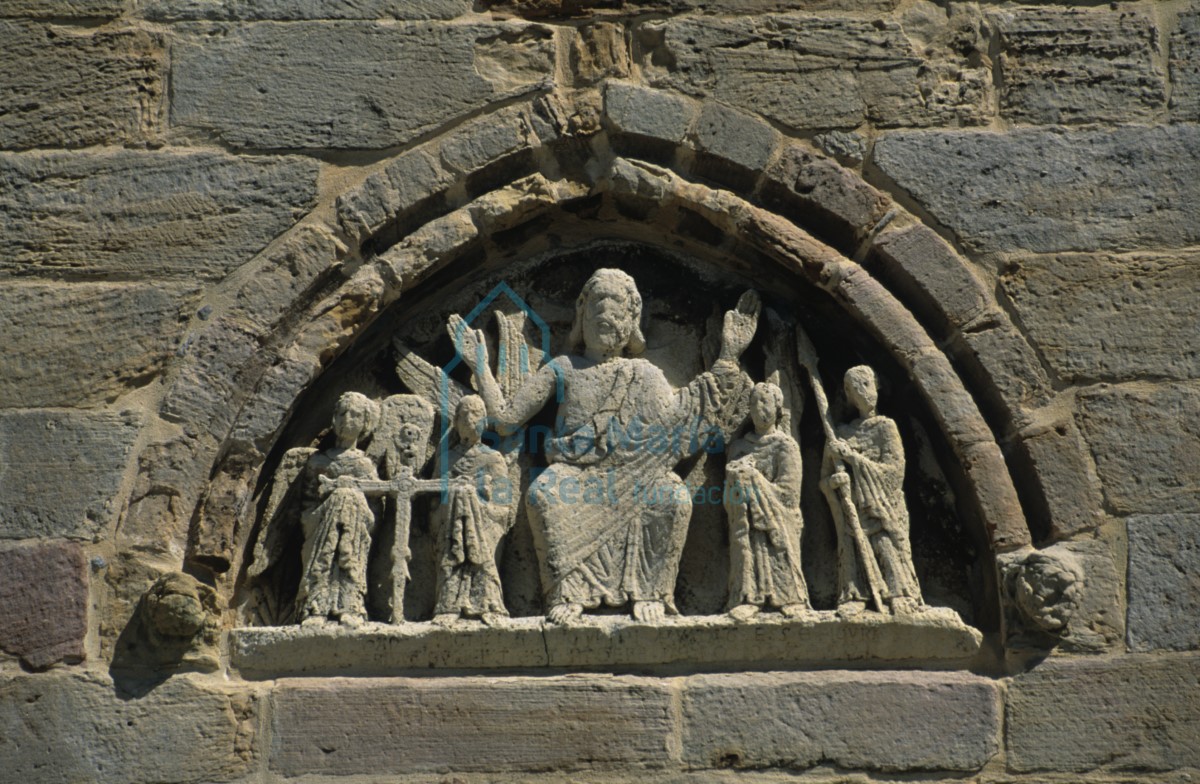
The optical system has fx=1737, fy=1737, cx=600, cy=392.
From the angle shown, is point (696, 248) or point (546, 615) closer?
point (546, 615)

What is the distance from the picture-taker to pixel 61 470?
5535 mm

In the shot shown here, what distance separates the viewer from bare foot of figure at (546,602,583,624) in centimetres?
555

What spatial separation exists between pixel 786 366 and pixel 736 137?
81cm

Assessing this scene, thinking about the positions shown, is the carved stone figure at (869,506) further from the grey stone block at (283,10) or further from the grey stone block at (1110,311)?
the grey stone block at (283,10)

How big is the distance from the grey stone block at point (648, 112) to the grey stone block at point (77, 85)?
61.3 inches

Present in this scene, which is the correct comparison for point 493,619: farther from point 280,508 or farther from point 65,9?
point 65,9

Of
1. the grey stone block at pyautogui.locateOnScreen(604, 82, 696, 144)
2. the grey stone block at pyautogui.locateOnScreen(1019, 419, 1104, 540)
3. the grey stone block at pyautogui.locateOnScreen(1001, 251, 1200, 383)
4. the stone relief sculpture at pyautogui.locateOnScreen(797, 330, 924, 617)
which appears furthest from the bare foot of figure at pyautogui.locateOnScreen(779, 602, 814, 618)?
the grey stone block at pyautogui.locateOnScreen(604, 82, 696, 144)

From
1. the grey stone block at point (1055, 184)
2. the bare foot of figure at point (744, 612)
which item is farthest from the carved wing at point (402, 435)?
the grey stone block at point (1055, 184)

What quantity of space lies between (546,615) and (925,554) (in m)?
1.29

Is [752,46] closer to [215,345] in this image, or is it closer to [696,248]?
[696,248]

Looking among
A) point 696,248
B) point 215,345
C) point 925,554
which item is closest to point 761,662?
point 925,554

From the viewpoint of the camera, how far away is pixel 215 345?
568cm

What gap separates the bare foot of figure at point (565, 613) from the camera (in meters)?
5.55

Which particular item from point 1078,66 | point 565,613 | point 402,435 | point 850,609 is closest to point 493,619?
point 565,613
